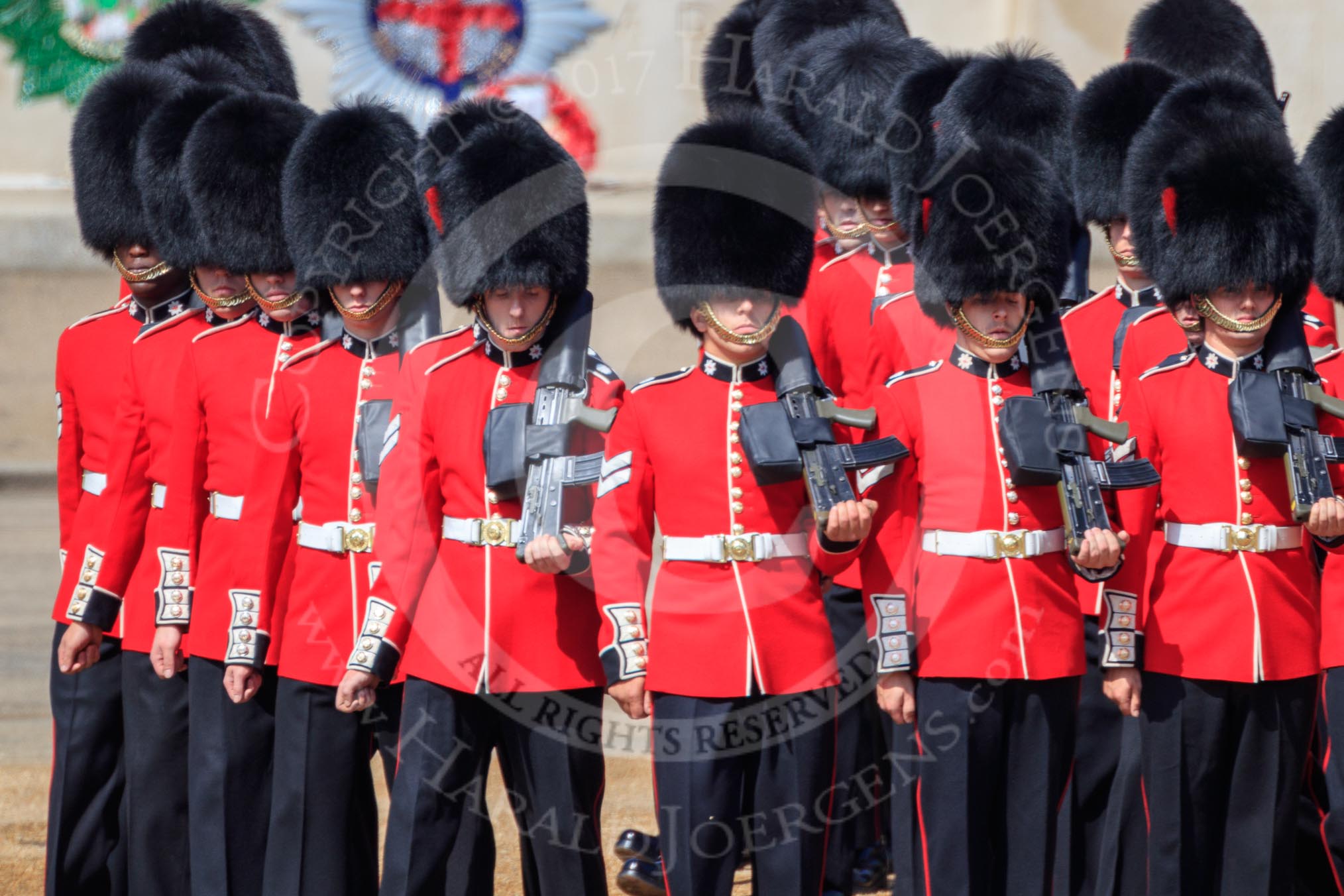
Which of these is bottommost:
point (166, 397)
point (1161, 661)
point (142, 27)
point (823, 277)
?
point (1161, 661)

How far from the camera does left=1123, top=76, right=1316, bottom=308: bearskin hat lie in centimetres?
342

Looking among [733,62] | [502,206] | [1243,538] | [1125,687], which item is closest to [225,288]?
[502,206]

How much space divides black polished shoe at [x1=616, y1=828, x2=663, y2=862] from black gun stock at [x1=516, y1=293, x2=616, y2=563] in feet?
4.34

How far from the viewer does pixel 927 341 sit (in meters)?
4.10

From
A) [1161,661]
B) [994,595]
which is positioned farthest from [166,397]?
[1161,661]

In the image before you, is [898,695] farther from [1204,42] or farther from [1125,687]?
[1204,42]

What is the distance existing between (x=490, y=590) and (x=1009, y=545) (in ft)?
2.95

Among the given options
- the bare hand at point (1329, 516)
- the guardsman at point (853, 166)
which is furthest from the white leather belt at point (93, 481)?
the bare hand at point (1329, 516)

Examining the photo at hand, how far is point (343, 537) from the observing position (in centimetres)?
358

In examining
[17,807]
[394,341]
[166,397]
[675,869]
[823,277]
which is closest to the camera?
[675,869]

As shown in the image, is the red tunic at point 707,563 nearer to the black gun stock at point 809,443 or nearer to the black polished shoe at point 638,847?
the black gun stock at point 809,443

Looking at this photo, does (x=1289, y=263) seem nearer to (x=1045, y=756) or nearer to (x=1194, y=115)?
(x=1194, y=115)

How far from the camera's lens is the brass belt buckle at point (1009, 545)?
331 centimetres

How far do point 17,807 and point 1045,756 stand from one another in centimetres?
290
